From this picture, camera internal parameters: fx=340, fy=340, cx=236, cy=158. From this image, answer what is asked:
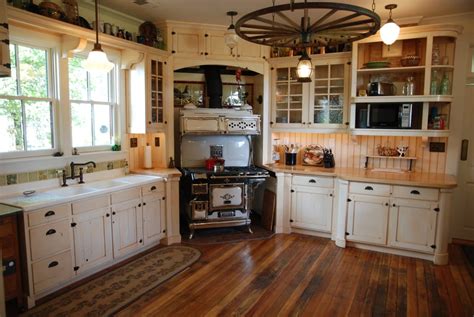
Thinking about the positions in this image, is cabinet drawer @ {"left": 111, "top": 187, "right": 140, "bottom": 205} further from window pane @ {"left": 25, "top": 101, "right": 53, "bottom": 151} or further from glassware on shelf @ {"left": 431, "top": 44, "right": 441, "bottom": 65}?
glassware on shelf @ {"left": 431, "top": 44, "right": 441, "bottom": 65}

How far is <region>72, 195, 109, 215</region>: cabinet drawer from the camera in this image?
297 centimetres

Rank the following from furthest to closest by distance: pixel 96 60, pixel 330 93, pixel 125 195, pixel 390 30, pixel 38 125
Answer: pixel 330 93, pixel 125 195, pixel 38 125, pixel 390 30, pixel 96 60

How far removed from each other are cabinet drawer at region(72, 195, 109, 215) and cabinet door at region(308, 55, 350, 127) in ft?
9.18

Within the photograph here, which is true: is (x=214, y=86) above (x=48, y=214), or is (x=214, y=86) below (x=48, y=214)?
above

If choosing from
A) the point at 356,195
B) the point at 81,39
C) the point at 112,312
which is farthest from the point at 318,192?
the point at 81,39

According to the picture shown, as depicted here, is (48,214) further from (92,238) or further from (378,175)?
(378,175)

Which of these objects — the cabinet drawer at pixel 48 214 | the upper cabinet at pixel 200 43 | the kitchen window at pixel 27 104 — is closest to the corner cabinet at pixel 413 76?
the upper cabinet at pixel 200 43

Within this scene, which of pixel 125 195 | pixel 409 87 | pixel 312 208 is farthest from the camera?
pixel 312 208

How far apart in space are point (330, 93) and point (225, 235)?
2318 mm

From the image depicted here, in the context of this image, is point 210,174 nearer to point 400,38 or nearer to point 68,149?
point 68,149

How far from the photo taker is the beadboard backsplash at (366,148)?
4.20 metres

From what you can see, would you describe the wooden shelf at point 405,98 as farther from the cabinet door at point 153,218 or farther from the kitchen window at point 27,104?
the kitchen window at point 27,104

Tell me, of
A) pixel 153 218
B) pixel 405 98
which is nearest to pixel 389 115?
pixel 405 98

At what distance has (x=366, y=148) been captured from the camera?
452 cm
